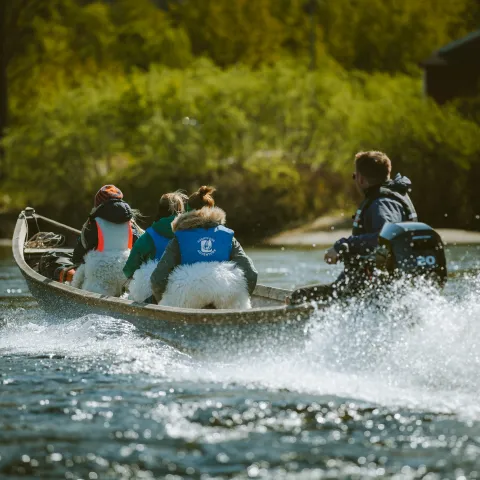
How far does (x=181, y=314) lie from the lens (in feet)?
31.6

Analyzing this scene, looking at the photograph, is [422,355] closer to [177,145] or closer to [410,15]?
[177,145]

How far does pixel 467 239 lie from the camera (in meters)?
27.4

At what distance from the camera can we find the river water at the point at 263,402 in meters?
6.53

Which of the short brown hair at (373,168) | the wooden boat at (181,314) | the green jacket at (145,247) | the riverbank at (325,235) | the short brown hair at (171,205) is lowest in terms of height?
the riverbank at (325,235)

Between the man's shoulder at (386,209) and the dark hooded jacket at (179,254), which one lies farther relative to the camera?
the dark hooded jacket at (179,254)

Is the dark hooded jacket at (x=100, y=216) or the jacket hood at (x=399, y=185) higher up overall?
the jacket hood at (x=399, y=185)

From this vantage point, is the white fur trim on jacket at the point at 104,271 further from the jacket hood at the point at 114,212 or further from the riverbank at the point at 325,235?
the riverbank at the point at 325,235

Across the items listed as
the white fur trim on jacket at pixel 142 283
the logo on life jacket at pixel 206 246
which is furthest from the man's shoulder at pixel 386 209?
the white fur trim on jacket at pixel 142 283

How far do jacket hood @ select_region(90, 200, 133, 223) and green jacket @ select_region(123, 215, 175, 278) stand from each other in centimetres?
82

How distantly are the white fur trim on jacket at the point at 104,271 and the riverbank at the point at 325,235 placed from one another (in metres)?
15.8

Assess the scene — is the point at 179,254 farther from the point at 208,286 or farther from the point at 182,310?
the point at 182,310

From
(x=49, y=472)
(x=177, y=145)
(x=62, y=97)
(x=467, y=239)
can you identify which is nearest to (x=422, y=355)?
(x=49, y=472)

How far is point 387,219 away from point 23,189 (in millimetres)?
23842

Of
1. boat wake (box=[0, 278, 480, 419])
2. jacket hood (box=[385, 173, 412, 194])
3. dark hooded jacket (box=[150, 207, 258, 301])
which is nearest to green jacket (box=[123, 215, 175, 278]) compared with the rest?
dark hooded jacket (box=[150, 207, 258, 301])
